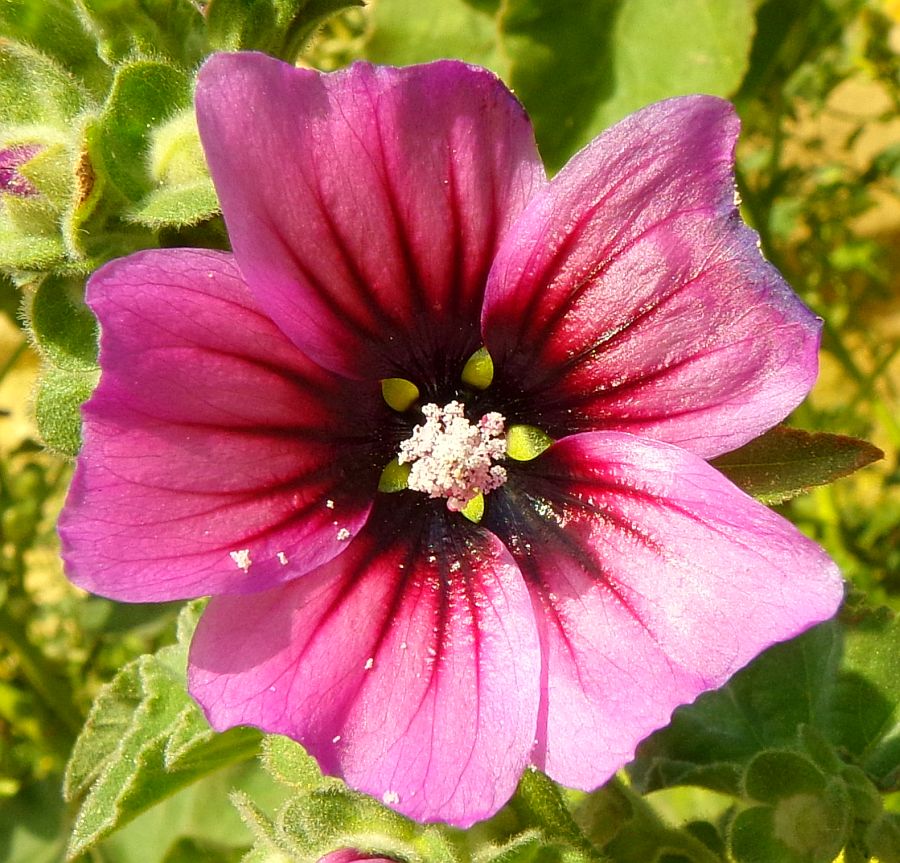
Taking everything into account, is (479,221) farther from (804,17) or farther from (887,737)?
(804,17)

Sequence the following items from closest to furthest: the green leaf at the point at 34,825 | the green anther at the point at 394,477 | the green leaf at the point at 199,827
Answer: the green anther at the point at 394,477 → the green leaf at the point at 199,827 → the green leaf at the point at 34,825

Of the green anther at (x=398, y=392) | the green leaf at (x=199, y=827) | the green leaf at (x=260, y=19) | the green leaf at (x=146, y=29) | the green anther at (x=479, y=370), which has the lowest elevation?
the green leaf at (x=199, y=827)

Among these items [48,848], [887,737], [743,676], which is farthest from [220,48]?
[48,848]

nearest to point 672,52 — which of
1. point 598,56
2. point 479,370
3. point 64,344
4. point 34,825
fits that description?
point 598,56

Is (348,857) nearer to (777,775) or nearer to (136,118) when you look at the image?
(777,775)

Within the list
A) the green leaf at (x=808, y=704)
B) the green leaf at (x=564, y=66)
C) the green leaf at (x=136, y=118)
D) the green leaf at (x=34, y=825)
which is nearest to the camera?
the green leaf at (x=136, y=118)

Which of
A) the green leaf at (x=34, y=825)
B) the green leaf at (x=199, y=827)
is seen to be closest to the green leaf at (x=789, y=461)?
the green leaf at (x=199, y=827)

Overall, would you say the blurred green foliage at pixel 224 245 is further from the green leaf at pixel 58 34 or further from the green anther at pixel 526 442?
the green anther at pixel 526 442

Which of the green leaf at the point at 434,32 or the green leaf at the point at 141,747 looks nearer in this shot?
the green leaf at the point at 141,747
